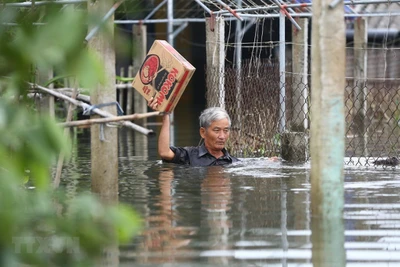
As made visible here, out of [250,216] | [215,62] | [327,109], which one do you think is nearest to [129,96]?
[215,62]

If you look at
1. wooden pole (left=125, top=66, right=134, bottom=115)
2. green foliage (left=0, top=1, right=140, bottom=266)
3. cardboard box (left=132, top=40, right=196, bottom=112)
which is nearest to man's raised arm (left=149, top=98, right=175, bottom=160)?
cardboard box (left=132, top=40, right=196, bottom=112)

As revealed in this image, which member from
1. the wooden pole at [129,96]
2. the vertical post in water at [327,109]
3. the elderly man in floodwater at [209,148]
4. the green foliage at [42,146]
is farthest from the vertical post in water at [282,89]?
the green foliage at [42,146]

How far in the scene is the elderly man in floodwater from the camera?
1053cm

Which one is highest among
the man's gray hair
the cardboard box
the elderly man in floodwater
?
the cardboard box

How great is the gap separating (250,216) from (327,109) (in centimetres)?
145

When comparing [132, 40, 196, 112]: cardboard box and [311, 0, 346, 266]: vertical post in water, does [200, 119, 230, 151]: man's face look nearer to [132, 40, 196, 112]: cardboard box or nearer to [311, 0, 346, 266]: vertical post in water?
[132, 40, 196, 112]: cardboard box

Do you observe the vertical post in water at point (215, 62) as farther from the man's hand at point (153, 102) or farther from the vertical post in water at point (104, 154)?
the vertical post in water at point (104, 154)

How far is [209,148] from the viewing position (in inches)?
426

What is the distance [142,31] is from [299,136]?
9.79 meters

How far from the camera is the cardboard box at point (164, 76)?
27.3 feet

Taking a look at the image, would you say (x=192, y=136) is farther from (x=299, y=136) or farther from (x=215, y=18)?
(x=299, y=136)

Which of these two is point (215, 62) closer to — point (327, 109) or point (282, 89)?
point (282, 89)

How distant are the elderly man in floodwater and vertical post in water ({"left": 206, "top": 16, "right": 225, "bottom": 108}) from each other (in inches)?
75.9

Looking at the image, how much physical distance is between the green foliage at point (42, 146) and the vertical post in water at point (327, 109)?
344 cm
